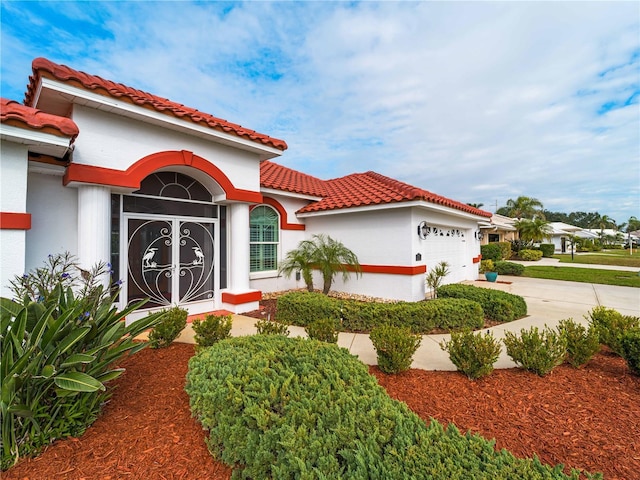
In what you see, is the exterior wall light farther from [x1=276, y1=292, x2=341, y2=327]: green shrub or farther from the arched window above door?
the arched window above door

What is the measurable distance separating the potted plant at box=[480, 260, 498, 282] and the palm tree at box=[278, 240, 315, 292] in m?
9.62

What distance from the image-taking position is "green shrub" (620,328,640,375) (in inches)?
161

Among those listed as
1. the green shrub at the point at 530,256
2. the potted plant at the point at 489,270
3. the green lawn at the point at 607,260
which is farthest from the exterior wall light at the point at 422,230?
the green shrub at the point at 530,256

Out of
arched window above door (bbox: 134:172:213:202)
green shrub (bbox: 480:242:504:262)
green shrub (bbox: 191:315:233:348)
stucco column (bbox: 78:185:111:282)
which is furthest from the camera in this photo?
green shrub (bbox: 480:242:504:262)

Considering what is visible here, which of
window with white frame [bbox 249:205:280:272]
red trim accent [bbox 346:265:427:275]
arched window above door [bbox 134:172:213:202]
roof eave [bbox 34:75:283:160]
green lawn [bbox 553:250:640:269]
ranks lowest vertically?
green lawn [bbox 553:250:640:269]

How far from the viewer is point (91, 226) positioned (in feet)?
18.5

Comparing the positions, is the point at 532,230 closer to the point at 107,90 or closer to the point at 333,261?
the point at 333,261

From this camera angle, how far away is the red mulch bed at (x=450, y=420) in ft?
7.98

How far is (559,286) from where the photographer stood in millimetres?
12953

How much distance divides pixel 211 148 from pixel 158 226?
2358 millimetres

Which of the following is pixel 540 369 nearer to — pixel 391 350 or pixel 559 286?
pixel 391 350

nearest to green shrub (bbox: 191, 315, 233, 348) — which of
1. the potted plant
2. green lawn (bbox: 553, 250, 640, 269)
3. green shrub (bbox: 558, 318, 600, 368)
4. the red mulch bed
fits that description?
the red mulch bed

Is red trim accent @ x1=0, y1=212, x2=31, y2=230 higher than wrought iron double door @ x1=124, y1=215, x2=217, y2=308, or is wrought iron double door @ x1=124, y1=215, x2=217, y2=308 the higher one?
red trim accent @ x1=0, y1=212, x2=31, y2=230

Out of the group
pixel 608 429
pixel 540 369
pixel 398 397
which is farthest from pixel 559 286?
pixel 398 397
